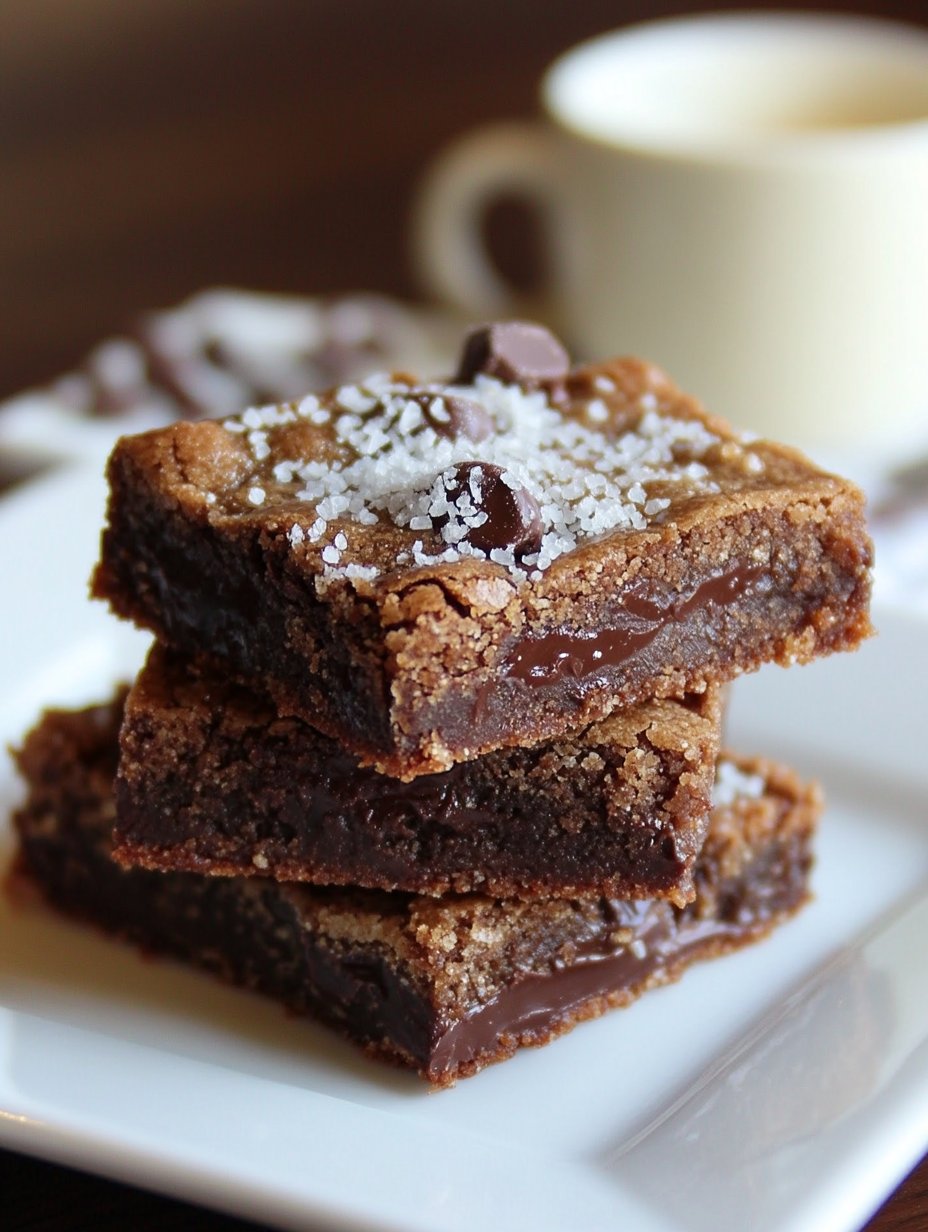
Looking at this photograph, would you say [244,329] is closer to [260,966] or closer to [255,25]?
[260,966]

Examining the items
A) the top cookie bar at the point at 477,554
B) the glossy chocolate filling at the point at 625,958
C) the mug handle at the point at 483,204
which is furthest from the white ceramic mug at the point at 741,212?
the glossy chocolate filling at the point at 625,958

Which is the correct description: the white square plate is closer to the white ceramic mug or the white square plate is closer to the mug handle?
the white ceramic mug

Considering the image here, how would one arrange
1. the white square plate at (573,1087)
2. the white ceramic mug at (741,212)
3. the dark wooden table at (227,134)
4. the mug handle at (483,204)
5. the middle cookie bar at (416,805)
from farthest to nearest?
the dark wooden table at (227,134) < the mug handle at (483,204) < the white ceramic mug at (741,212) < the middle cookie bar at (416,805) < the white square plate at (573,1087)

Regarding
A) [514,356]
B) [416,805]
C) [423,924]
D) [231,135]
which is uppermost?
[514,356]

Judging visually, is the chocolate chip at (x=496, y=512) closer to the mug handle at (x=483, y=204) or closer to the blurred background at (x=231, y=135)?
the mug handle at (x=483, y=204)

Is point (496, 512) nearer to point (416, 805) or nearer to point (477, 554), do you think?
point (477, 554)

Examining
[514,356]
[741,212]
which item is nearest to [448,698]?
[514,356]
